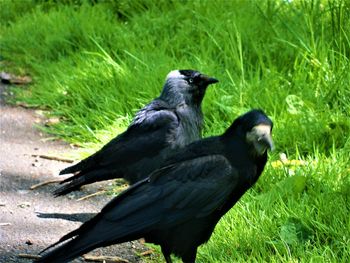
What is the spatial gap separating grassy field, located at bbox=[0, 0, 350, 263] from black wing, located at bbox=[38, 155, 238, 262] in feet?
1.27

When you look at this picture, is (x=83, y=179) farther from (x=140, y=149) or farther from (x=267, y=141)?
(x=267, y=141)

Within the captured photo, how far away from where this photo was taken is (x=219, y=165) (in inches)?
153

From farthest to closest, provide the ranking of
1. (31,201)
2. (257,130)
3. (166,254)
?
(31,201)
(166,254)
(257,130)

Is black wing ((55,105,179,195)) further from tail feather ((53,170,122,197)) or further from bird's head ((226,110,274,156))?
bird's head ((226,110,274,156))

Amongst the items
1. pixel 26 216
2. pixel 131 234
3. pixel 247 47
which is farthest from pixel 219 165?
pixel 247 47

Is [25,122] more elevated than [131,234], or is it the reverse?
[131,234]

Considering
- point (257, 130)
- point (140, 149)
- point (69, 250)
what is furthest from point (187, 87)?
point (69, 250)

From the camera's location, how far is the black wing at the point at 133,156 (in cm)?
501

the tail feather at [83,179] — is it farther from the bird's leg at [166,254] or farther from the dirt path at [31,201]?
the bird's leg at [166,254]

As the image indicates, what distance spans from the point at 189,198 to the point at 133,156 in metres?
1.22

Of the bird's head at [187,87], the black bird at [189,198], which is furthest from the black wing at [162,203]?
the bird's head at [187,87]

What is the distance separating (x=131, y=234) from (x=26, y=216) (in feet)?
4.62

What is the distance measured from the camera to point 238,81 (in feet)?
20.0

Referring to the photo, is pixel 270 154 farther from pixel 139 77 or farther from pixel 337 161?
pixel 139 77
